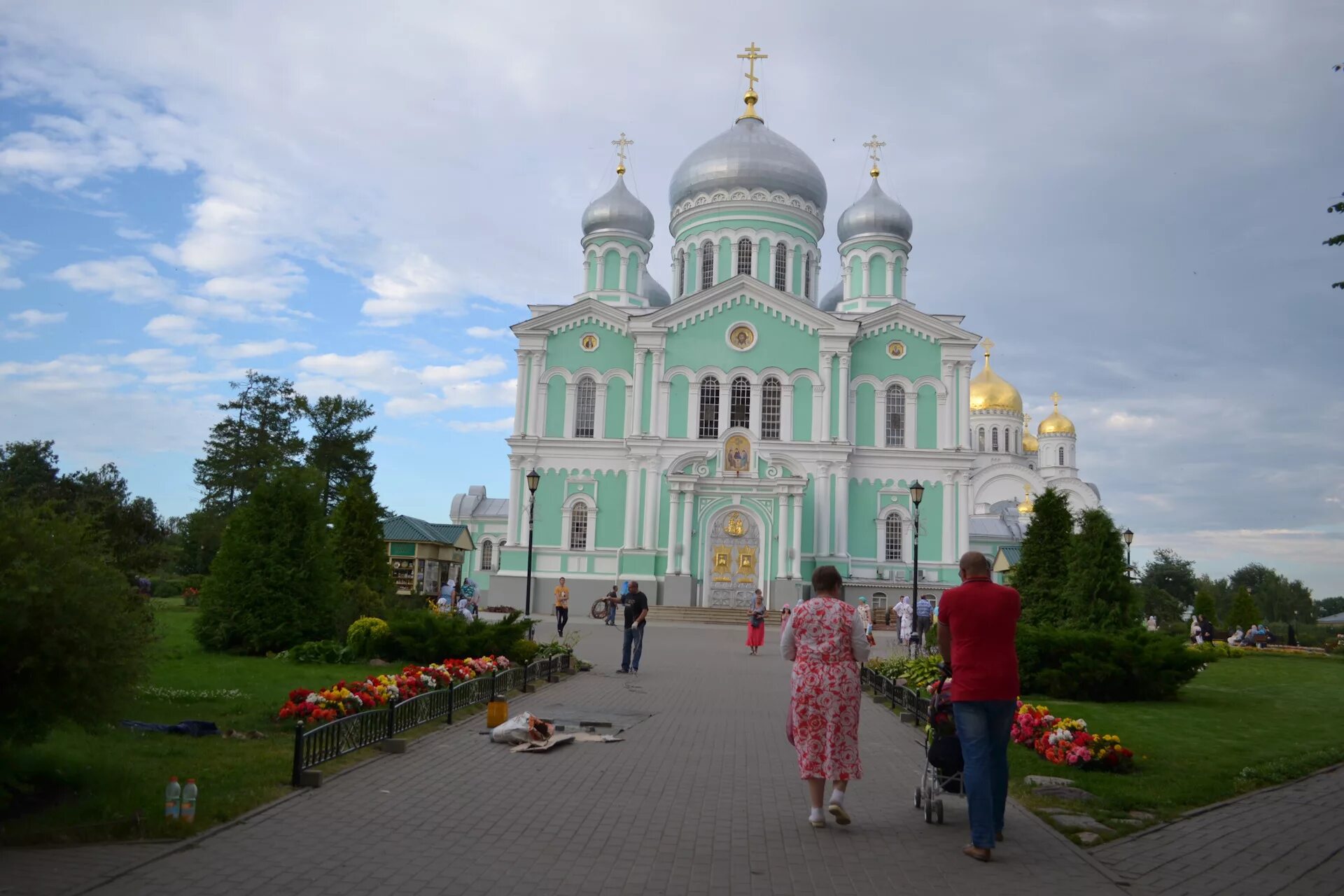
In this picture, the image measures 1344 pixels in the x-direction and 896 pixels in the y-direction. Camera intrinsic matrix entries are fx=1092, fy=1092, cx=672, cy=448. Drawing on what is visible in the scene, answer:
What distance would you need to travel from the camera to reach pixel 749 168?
154 feet

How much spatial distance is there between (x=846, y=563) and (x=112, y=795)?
117 feet

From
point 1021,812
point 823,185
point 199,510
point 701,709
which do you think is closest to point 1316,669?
point 701,709

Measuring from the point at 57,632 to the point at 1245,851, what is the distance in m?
7.71

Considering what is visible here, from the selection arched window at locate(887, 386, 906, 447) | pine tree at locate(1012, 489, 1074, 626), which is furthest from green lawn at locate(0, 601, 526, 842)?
arched window at locate(887, 386, 906, 447)

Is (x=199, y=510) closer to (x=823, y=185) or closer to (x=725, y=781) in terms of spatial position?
(x=823, y=185)

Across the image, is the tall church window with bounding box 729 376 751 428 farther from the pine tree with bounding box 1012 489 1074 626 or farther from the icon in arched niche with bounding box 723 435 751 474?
the pine tree with bounding box 1012 489 1074 626

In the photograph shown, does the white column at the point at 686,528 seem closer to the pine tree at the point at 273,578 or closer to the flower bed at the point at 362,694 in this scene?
the pine tree at the point at 273,578

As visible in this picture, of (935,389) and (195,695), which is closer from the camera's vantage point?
(195,695)

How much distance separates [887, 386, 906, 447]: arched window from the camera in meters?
43.2

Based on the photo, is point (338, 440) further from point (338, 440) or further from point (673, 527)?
point (673, 527)

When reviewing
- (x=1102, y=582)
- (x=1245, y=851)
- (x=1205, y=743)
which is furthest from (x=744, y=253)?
(x=1245, y=851)

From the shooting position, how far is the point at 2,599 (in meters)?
6.57

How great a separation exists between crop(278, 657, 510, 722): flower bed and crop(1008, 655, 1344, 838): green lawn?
20.4ft

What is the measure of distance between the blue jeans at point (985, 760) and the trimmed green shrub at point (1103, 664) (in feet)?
28.4
